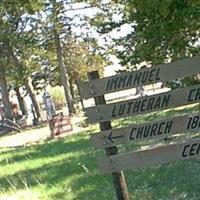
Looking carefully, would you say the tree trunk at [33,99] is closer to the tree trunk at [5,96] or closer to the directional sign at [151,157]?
the tree trunk at [5,96]

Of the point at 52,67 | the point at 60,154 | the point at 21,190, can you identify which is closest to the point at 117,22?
the point at 60,154

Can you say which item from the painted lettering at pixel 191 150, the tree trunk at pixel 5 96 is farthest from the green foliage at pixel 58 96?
the painted lettering at pixel 191 150

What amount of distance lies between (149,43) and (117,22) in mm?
9269

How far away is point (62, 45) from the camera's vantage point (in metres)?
38.2

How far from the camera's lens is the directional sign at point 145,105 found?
5824mm

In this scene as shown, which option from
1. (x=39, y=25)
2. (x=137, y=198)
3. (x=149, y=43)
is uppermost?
(x=39, y=25)

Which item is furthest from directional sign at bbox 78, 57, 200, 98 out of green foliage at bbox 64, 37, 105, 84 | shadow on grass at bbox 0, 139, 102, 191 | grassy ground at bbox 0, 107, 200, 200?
green foliage at bbox 64, 37, 105, 84

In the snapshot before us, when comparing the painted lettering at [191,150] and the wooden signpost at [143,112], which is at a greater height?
the wooden signpost at [143,112]

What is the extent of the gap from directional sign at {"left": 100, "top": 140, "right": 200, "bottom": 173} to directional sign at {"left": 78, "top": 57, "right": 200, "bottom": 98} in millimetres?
653

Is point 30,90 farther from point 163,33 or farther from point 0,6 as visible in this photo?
point 163,33

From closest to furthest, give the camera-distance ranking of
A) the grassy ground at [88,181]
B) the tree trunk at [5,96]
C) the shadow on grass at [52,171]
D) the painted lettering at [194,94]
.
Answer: the painted lettering at [194,94] < the grassy ground at [88,181] < the shadow on grass at [52,171] < the tree trunk at [5,96]

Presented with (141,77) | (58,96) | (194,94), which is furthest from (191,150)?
(58,96)

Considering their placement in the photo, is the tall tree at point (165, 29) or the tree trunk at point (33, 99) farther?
the tree trunk at point (33, 99)

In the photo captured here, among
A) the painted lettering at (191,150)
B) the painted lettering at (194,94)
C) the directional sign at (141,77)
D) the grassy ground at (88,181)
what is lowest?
the grassy ground at (88,181)
